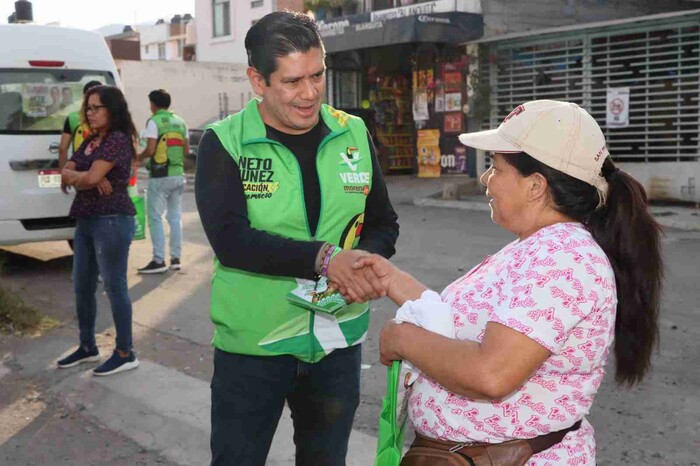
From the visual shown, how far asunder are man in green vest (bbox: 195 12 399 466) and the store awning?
1401 centimetres

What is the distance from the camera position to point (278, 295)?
2639 mm

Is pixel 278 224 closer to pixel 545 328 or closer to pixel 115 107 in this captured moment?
pixel 545 328

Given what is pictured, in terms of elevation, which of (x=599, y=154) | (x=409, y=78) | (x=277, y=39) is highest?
(x=409, y=78)

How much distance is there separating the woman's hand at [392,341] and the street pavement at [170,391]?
6.90 ft

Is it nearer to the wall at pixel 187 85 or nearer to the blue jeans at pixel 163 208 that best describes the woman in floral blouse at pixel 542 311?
the blue jeans at pixel 163 208

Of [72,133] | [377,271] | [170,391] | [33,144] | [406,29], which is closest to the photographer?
[377,271]

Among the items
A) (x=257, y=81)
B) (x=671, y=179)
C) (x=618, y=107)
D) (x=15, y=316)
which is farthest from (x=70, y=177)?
(x=618, y=107)

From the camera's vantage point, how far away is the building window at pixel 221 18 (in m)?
37.3

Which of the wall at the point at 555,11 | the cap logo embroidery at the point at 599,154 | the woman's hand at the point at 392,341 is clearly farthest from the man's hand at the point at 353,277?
the wall at the point at 555,11

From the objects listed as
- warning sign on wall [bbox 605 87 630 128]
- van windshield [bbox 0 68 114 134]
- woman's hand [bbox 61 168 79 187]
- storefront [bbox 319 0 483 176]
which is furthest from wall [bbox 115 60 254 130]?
woman's hand [bbox 61 168 79 187]

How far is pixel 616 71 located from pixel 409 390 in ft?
44.5

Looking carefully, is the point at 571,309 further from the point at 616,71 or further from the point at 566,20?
the point at 566,20

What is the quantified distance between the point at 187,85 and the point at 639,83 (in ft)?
74.8

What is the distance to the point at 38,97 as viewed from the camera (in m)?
8.70
